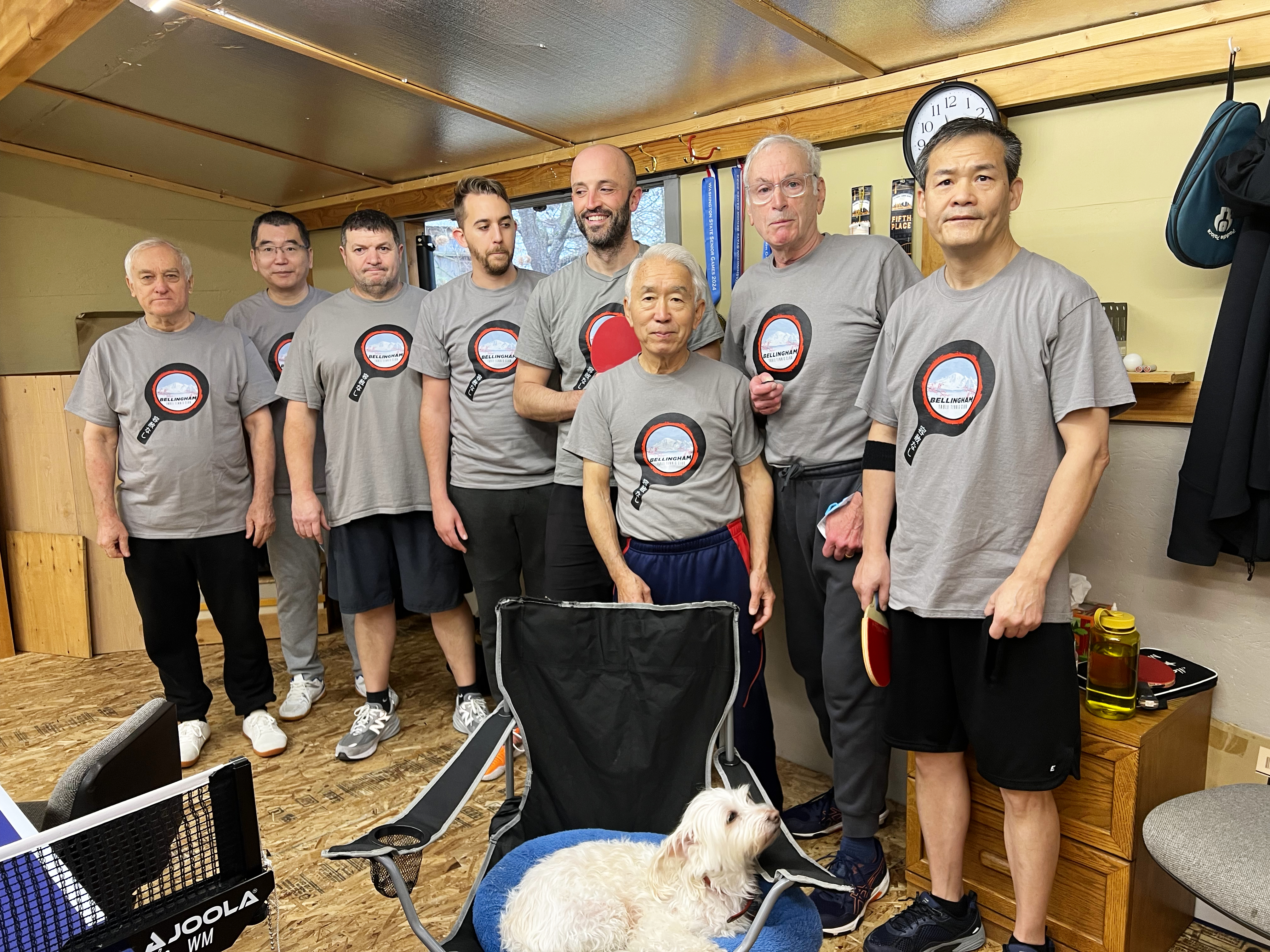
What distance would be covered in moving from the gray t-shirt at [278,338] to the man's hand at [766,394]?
1822 millimetres

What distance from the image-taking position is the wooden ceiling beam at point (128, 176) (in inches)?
171

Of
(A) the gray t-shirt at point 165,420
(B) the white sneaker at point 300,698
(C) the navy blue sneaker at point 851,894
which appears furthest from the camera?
(B) the white sneaker at point 300,698

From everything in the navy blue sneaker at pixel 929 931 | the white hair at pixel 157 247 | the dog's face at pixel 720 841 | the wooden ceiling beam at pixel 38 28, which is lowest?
the navy blue sneaker at pixel 929 931

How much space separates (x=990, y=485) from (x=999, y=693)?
422 mm

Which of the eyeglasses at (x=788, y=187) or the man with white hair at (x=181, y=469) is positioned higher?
the eyeglasses at (x=788, y=187)

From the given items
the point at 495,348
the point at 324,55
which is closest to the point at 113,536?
the point at 495,348

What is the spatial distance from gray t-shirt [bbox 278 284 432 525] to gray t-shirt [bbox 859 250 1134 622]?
173 centimetres

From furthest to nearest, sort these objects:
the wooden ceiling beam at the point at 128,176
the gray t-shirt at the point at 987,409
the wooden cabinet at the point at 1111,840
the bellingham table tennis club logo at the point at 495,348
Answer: the wooden ceiling beam at the point at 128,176 → the bellingham table tennis club logo at the point at 495,348 → the wooden cabinet at the point at 1111,840 → the gray t-shirt at the point at 987,409

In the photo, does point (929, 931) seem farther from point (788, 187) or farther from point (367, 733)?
point (367, 733)

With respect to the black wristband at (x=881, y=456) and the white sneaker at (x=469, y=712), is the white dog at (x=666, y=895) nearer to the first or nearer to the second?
the black wristband at (x=881, y=456)

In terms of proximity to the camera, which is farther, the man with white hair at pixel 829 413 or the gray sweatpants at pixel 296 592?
the gray sweatpants at pixel 296 592

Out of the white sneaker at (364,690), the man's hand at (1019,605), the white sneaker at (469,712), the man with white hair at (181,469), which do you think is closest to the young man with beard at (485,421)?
the white sneaker at (469,712)

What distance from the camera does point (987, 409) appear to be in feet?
5.67

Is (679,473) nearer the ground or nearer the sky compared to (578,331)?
nearer the ground
